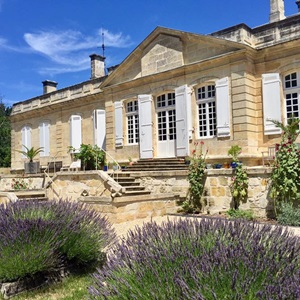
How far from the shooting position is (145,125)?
14383 millimetres

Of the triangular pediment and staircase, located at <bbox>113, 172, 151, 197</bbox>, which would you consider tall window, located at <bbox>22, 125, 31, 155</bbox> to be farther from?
staircase, located at <bbox>113, 172, 151, 197</bbox>

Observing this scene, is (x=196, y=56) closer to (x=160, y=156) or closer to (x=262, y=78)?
(x=262, y=78)

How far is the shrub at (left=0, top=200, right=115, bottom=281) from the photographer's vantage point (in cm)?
410

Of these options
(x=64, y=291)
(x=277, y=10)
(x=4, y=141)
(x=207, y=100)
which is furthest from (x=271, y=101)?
(x=4, y=141)

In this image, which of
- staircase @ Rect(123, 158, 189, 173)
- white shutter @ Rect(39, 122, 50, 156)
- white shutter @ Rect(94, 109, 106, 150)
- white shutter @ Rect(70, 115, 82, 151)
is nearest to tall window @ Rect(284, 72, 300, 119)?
staircase @ Rect(123, 158, 189, 173)

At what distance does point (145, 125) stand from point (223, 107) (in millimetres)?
3345

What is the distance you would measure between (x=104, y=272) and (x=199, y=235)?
0.78 metres

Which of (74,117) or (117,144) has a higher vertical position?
(74,117)

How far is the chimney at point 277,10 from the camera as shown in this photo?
1322 centimetres

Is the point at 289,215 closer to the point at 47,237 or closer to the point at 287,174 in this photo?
the point at 287,174

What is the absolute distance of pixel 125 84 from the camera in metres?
15.2

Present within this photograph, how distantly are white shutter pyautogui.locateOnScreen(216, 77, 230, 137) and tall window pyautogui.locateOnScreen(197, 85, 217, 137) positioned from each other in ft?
1.32

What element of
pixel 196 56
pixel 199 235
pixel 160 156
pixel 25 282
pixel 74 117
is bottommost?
pixel 25 282

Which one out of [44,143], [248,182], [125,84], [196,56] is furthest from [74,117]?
[248,182]
